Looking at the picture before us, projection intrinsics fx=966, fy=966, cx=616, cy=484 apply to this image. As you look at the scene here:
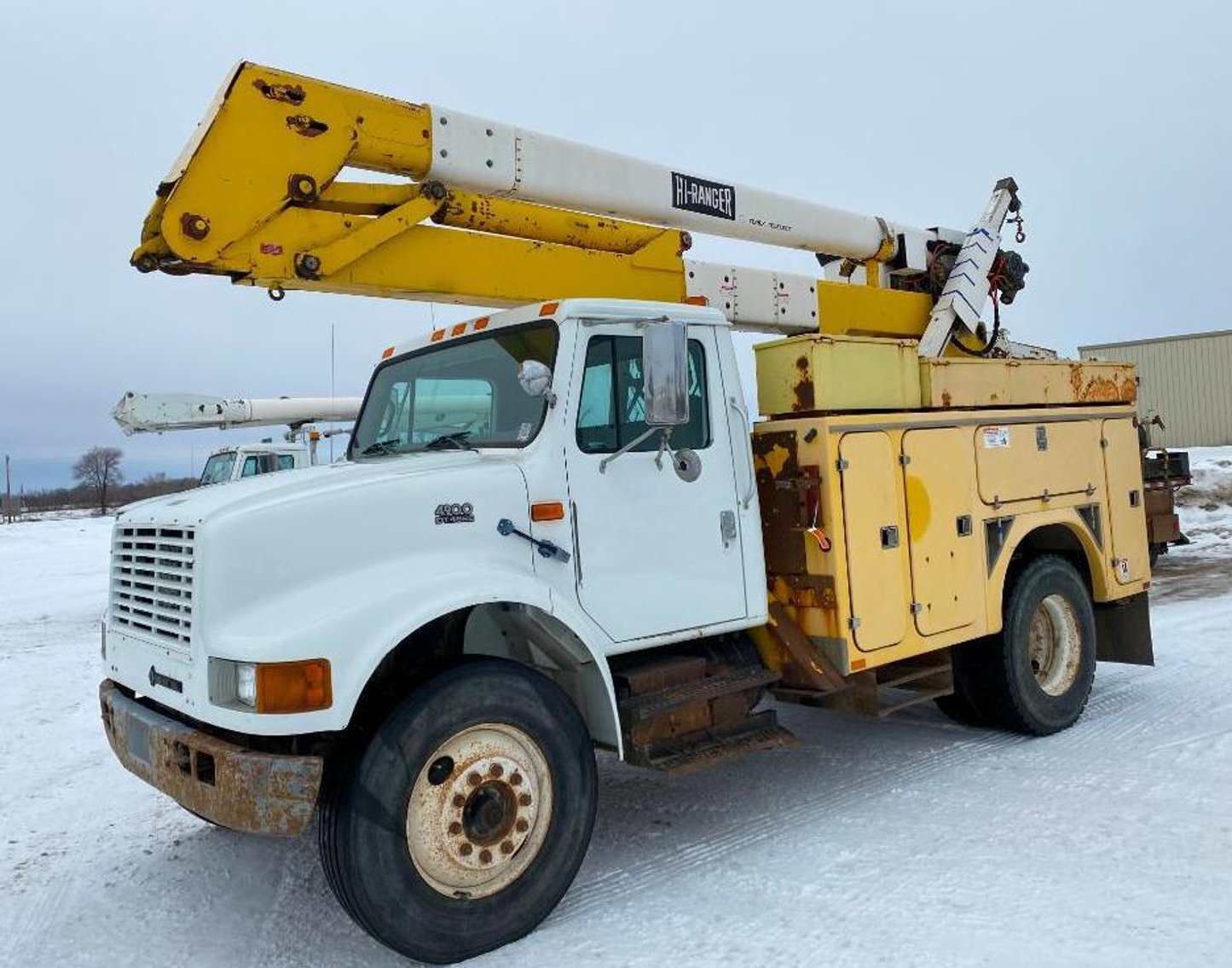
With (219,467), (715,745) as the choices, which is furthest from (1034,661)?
(219,467)

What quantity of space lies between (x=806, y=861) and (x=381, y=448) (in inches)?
109

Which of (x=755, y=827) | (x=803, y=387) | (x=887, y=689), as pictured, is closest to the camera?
(x=755, y=827)

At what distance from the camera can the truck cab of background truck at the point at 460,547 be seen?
10.9ft

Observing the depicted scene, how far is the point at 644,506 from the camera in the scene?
425 centimetres

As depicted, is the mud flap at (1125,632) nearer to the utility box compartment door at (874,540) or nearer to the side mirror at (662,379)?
the utility box compartment door at (874,540)

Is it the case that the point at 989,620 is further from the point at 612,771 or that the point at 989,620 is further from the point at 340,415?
the point at 340,415

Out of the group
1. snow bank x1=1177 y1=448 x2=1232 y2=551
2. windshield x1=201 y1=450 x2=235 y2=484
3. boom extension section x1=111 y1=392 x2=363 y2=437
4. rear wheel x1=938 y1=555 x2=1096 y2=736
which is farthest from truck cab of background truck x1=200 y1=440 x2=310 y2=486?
snow bank x1=1177 y1=448 x2=1232 y2=551

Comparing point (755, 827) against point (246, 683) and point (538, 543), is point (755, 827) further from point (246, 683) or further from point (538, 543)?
point (246, 683)

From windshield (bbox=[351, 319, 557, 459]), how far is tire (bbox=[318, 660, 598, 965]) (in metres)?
1.09

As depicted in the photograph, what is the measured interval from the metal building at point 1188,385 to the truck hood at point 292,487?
2767cm

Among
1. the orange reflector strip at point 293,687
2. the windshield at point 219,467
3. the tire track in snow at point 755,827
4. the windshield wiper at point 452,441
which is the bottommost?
the tire track in snow at point 755,827

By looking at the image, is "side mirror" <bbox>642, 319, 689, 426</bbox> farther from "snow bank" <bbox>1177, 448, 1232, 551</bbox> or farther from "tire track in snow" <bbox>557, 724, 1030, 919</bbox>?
"snow bank" <bbox>1177, 448, 1232, 551</bbox>

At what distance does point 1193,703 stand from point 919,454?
296 centimetres

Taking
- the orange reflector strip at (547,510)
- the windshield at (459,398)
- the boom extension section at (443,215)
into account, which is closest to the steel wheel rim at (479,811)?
the orange reflector strip at (547,510)
